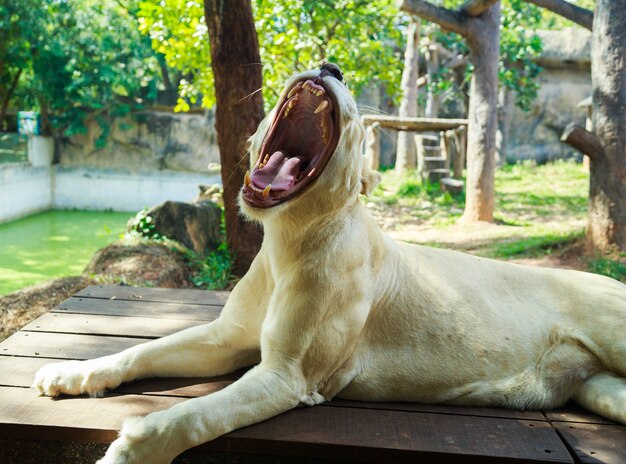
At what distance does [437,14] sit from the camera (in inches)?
392

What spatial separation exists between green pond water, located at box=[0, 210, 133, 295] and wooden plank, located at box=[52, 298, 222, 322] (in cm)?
497

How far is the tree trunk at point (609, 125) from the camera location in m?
7.83

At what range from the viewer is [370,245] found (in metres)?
3.03

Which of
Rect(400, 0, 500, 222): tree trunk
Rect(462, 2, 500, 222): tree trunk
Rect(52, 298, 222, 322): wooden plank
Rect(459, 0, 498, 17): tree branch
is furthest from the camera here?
Rect(462, 2, 500, 222): tree trunk

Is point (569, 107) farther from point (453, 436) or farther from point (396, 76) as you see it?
point (453, 436)

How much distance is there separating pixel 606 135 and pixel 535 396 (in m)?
5.73

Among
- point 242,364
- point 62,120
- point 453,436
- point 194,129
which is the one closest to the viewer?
point 453,436

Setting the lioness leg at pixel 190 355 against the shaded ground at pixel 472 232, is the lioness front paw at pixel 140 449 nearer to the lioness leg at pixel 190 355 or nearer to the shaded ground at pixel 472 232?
the lioness leg at pixel 190 355

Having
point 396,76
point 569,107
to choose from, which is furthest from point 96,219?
point 569,107

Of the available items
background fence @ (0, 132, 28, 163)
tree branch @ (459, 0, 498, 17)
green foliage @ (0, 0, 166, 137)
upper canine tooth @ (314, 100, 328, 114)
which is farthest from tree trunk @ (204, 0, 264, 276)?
green foliage @ (0, 0, 166, 137)

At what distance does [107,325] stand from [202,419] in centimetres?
163

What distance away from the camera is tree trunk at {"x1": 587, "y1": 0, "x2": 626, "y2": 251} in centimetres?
783

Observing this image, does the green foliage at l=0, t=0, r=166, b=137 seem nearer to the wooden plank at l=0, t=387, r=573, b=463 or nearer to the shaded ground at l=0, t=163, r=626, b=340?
the shaded ground at l=0, t=163, r=626, b=340

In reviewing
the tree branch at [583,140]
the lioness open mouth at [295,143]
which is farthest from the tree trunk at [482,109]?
the lioness open mouth at [295,143]
